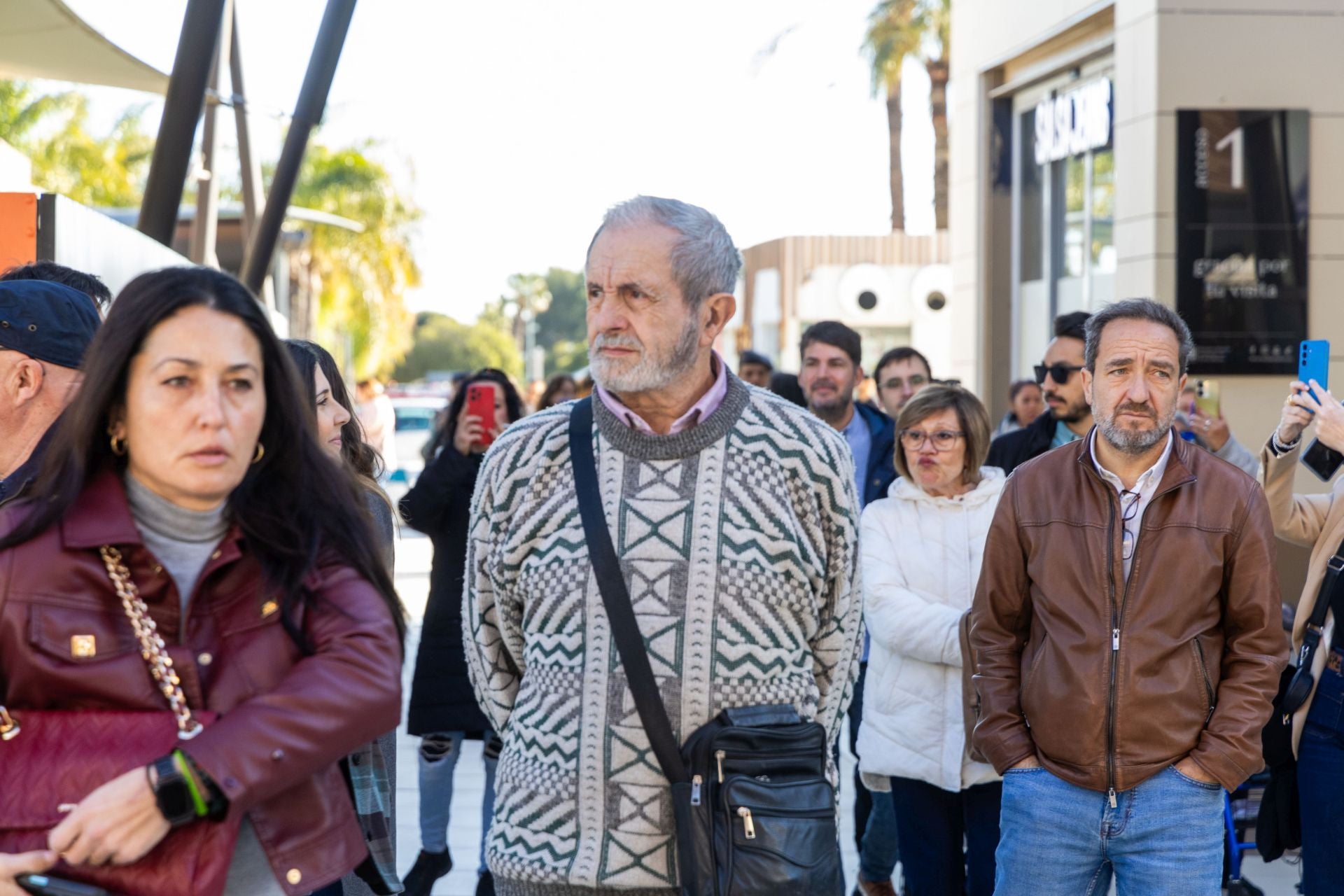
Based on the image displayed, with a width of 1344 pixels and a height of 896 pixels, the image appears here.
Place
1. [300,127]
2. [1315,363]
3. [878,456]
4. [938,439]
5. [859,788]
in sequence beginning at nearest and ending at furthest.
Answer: [1315,363] < [938,439] < [859,788] < [878,456] < [300,127]

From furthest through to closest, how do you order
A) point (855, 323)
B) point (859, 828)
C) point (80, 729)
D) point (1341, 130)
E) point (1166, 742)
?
point (855, 323) < point (1341, 130) < point (859, 828) < point (1166, 742) < point (80, 729)

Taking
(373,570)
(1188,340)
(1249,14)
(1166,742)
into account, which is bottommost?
(1166,742)

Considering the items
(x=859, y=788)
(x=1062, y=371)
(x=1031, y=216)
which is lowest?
(x=859, y=788)

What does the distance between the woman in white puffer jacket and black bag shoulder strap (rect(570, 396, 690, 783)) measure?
2.07 m

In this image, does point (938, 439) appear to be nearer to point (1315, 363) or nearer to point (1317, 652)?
point (1315, 363)

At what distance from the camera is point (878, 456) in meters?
7.43

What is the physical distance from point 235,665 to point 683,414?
1242mm

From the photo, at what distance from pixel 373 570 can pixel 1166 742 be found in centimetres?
223

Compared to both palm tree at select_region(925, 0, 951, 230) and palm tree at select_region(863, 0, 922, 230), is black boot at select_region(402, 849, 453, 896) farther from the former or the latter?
palm tree at select_region(863, 0, 922, 230)

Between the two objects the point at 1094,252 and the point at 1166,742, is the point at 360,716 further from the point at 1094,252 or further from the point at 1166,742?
the point at 1094,252

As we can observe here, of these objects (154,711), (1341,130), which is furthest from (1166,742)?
(1341,130)

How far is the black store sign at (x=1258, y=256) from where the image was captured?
479 inches

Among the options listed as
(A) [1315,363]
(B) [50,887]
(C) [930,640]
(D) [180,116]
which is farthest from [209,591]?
(D) [180,116]

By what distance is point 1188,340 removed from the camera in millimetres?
4543
